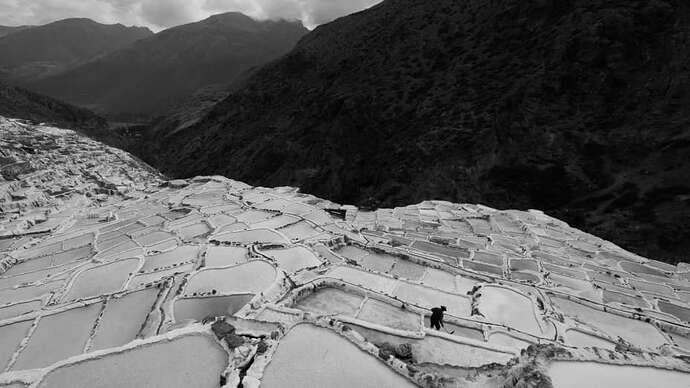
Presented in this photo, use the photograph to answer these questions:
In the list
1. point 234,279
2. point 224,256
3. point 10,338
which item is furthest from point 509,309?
point 10,338

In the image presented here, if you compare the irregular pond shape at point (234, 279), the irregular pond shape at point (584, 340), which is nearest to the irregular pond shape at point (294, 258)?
the irregular pond shape at point (234, 279)

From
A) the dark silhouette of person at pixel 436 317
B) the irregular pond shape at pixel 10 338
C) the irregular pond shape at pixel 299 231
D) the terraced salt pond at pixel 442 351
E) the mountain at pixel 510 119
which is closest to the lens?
the terraced salt pond at pixel 442 351

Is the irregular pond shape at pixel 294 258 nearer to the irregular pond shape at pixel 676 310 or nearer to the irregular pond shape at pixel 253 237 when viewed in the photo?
the irregular pond shape at pixel 253 237

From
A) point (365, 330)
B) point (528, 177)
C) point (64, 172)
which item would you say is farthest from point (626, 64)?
point (64, 172)

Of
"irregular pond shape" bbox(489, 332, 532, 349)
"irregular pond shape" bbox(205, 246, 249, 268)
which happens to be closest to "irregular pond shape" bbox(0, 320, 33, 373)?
"irregular pond shape" bbox(205, 246, 249, 268)

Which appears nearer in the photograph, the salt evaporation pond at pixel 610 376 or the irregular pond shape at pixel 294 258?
the salt evaporation pond at pixel 610 376

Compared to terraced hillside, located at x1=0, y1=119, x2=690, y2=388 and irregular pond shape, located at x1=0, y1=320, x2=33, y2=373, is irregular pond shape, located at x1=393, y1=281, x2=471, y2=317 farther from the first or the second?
irregular pond shape, located at x1=0, y1=320, x2=33, y2=373

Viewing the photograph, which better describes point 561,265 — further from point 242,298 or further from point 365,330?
point 242,298
